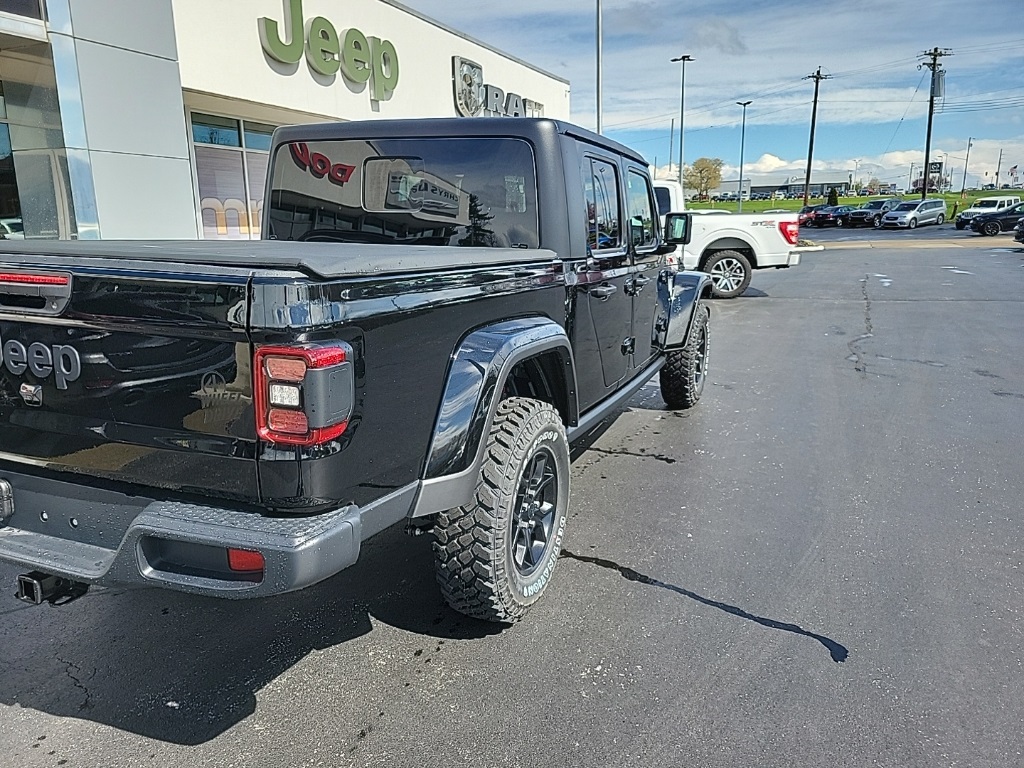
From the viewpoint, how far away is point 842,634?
121 inches

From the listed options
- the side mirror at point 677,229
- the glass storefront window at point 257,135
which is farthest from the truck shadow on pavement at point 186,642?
the glass storefront window at point 257,135

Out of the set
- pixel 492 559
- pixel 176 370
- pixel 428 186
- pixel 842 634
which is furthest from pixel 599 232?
pixel 176 370

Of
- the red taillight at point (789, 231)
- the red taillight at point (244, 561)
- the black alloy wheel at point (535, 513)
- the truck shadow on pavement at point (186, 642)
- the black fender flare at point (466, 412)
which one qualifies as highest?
the red taillight at point (789, 231)

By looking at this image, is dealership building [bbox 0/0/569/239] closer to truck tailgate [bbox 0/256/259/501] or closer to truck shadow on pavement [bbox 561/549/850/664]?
truck shadow on pavement [bbox 561/549/850/664]

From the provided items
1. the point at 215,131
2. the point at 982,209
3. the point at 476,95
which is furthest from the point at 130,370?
the point at 982,209

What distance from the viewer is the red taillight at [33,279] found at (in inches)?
86.9

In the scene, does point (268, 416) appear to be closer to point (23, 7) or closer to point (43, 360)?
point (43, 360)

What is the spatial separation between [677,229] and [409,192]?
2.50 metres

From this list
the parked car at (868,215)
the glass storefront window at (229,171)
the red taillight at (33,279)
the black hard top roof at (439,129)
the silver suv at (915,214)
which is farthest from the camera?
the parked car at (868,215)

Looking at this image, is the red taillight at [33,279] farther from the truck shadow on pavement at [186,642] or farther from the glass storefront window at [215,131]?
the glass storefront window at [215,131]

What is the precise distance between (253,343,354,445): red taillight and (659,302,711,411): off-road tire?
4289 mm

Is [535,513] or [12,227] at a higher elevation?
[12,227]

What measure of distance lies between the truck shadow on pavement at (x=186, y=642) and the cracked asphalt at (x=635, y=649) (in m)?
0.01

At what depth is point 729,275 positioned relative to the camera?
14234mm
